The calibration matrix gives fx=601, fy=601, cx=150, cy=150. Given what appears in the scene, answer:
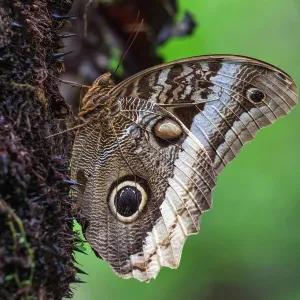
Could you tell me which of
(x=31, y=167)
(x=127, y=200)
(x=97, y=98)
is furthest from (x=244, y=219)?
(x=31, y=167)

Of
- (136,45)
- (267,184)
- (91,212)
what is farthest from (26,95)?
(267,184)

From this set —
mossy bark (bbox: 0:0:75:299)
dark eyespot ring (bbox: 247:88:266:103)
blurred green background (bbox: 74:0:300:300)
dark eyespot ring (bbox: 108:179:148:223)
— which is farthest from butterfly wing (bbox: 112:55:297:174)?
blurred green background (bbox: 74:0:300:300)

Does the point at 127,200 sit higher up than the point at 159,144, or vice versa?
the point at 159,144

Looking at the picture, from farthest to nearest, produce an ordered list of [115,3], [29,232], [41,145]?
[115,3], [41,145], [29,232]

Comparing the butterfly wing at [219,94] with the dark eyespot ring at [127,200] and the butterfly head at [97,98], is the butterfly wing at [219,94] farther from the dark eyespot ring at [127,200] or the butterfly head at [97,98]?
the dark eyespot ring at [127,200]

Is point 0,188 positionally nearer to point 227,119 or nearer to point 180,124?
point 180,124

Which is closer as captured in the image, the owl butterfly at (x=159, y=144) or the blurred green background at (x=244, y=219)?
the owl butterfly at (x=159, y=144)

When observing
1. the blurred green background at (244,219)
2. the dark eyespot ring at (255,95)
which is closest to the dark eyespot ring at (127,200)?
the dark eyespot ring at (255,95)

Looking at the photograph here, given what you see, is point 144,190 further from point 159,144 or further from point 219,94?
point 219,94
